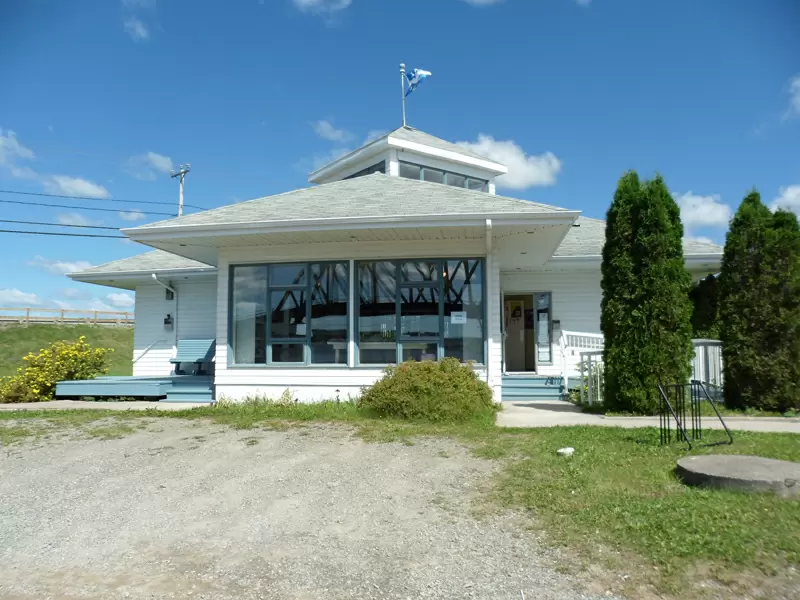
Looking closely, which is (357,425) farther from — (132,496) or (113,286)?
(113,286)

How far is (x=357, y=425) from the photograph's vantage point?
28.5ft

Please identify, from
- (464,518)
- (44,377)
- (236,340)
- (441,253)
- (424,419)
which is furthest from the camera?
(44,377)

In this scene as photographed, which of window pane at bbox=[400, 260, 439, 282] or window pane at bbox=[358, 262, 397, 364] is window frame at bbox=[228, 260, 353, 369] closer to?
window pane at bbox=[358, 262, 397, 364]

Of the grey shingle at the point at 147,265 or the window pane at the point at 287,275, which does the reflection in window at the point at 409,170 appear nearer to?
the grey shingle at the point at 147,265

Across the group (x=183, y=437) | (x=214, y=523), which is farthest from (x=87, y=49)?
(x=214, y=523)

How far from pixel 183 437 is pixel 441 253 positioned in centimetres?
558

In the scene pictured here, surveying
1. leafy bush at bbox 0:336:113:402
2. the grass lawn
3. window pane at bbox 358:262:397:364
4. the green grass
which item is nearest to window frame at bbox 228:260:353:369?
window pane at bbox 358:262:397:364

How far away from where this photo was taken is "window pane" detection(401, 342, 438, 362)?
1100 centimetres

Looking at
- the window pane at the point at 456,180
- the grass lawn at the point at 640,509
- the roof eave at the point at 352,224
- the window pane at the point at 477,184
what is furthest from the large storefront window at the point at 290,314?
the window pane at the point at 477,184

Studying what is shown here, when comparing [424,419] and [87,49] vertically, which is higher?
[87,49]

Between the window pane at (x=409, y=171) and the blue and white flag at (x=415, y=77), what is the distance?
424 cm

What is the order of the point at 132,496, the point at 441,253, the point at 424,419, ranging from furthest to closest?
the point at 441,253 < the point at 424,419 < the point at 132,496

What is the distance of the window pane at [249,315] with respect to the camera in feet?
38.0

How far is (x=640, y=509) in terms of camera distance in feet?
14.7
